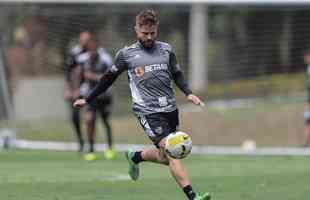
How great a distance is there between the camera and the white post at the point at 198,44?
24.7m

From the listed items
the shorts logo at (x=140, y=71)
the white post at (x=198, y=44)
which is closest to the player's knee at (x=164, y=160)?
the shorts logo at (x=140, y=71)

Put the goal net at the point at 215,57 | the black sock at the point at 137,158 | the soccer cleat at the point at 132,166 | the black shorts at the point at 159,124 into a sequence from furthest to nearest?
the goal net at the point at 215,57 → the soccer cleat at the point at 132,166 → the black sock at the point at 137,158 → the black shorts at the point at 159,124

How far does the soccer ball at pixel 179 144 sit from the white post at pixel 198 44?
15092mm

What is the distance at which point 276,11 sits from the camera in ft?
80.0

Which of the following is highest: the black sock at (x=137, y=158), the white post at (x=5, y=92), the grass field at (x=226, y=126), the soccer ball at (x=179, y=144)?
the soccer ball at (x=179, y=144)

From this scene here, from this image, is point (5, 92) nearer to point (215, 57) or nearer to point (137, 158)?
point (215, 57)

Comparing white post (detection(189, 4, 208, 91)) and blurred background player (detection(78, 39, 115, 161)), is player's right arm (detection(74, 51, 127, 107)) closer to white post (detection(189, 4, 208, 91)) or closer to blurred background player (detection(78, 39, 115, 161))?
blurred background player (detection(78, 39, 115, 161))

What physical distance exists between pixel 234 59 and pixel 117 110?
3.30m

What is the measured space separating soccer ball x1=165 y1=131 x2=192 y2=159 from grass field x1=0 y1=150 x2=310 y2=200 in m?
0.87

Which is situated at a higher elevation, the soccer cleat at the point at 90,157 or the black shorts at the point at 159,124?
the black shorts at the point at 159,124

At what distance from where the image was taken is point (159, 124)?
1004cm

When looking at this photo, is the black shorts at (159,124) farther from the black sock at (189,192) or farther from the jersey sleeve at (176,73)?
the black sock at (189,192)

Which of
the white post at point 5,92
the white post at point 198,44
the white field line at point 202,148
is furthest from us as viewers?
the white post at point 198,44

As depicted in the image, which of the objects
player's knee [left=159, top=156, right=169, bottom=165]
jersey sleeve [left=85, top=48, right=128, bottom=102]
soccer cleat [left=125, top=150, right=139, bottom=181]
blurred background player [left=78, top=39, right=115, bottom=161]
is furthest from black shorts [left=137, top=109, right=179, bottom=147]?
blurred background player [left=78, top=39, right=115, bottom=161]
